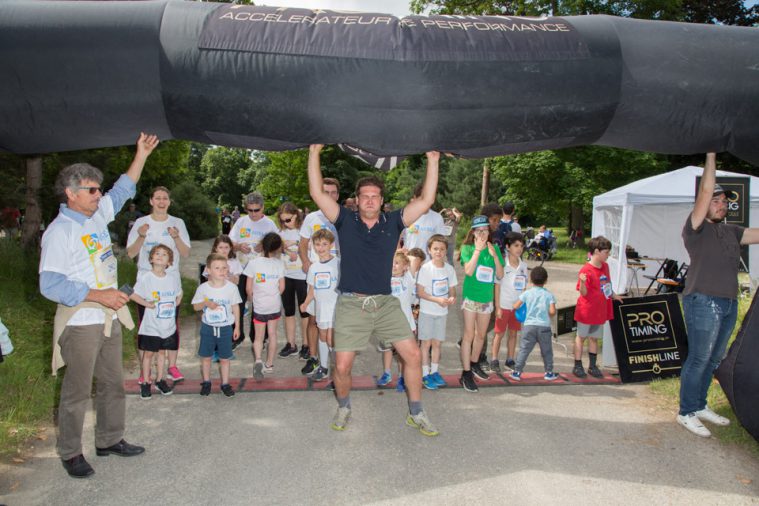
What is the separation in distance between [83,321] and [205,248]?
769 inches

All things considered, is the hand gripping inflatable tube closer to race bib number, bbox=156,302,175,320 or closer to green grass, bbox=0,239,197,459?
race bib number, bbox=156,302,175,320

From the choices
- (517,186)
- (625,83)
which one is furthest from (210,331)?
(517,186)

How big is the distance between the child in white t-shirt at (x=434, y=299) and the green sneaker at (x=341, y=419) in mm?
1301

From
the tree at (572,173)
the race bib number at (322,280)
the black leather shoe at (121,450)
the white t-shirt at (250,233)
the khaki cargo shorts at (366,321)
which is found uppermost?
the tree at (572,173)

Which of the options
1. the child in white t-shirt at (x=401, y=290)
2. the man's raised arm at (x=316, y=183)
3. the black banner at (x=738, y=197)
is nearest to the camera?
the man's raised arm at (x=316, y=183)

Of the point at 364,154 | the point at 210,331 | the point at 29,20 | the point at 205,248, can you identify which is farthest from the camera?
the point at 205,248

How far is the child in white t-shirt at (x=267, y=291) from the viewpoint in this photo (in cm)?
578

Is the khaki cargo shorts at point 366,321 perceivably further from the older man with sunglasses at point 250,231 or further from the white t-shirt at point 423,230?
the older man with sunglasses at point 250,231

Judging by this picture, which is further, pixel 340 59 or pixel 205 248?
pixel 205 248

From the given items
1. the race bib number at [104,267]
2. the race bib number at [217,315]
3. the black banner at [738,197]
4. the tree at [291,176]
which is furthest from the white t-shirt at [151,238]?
the tree at [291,176]

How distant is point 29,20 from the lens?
11.2 ft

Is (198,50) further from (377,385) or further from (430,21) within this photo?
(377,385)

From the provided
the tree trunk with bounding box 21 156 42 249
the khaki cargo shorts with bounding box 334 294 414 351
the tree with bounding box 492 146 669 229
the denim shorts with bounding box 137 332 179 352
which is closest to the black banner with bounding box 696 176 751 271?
the khaki cargo shorts with bounding box 334 294 414 351

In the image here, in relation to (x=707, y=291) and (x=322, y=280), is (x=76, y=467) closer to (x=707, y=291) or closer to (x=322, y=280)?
(x=322, y=280)
